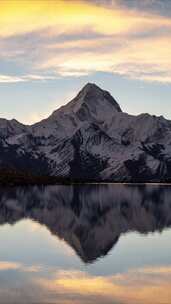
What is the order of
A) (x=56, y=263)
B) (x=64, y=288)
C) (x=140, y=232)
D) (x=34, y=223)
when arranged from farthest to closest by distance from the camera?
(x=34, y=223)
(x=140, y=232)
(x=56, y=263)
(x=64, y=288)

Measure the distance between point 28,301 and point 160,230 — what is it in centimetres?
5798

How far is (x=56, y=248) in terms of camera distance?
6769cm

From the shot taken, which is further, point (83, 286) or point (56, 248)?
point (56, 248)

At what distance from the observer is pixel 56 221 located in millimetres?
106812

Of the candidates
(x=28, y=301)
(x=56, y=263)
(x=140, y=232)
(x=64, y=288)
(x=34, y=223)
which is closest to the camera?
(x=28, y=301)

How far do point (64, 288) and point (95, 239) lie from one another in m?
37.0

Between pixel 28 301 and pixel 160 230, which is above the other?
pixel 28 301

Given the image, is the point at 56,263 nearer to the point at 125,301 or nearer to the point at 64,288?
the point at 64,288

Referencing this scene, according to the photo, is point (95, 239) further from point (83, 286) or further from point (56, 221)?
point (83, 286)

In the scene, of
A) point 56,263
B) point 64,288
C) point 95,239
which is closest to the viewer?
point 64,288

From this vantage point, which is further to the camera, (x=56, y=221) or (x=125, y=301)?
(x=56, y=221)

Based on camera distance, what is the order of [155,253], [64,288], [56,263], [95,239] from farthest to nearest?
[95,239]
[155,253]
[56,263]
[64,288]

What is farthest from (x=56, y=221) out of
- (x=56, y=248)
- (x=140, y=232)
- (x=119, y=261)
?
(x=119, y=261)

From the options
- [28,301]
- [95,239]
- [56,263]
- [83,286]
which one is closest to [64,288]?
[83,286]
